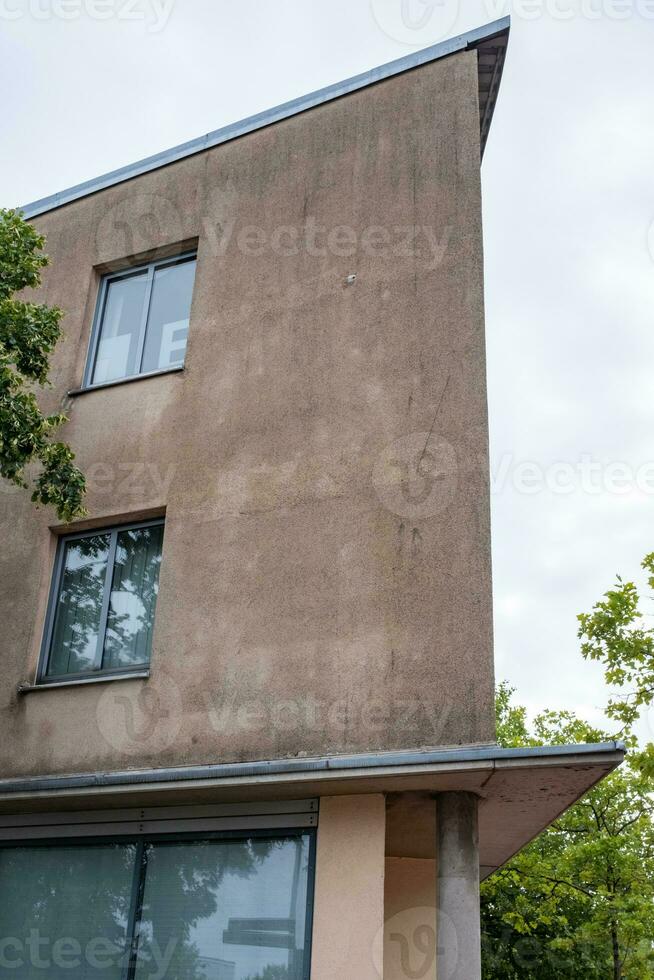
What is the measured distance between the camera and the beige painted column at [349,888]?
7254mm

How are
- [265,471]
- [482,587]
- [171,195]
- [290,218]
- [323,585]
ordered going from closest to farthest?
[482,587]
[323,585]
[265,471]
[290,218]
[171,195]

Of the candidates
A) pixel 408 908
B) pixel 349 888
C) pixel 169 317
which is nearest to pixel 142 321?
pixel 169 317

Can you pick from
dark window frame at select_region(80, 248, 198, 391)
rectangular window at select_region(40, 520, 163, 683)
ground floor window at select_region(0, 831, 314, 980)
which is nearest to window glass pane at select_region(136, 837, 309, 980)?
ground floor window at select_region(0, 831, 314, 980)

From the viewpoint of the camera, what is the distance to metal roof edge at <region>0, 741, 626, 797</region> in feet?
22.4

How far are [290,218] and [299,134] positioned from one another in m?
1.30

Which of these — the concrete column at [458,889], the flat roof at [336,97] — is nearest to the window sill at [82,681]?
the concrete column at [458,889]

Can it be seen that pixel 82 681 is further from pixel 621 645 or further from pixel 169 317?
pixel 621 645

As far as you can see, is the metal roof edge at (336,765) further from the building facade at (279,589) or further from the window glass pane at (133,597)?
the window glass pane at (133,597)

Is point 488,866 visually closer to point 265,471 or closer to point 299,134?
point 265,471

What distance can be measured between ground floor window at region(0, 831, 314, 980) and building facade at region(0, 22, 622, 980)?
0.03 m

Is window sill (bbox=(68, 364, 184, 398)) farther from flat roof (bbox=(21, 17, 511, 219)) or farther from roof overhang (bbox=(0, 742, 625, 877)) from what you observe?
roof overhang (bbox=(0, 742, 625, 877))

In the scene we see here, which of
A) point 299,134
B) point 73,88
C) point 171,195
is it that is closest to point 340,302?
point 299,134

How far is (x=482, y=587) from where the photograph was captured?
7.92 m

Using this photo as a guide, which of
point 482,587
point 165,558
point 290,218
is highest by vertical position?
point 290,218
